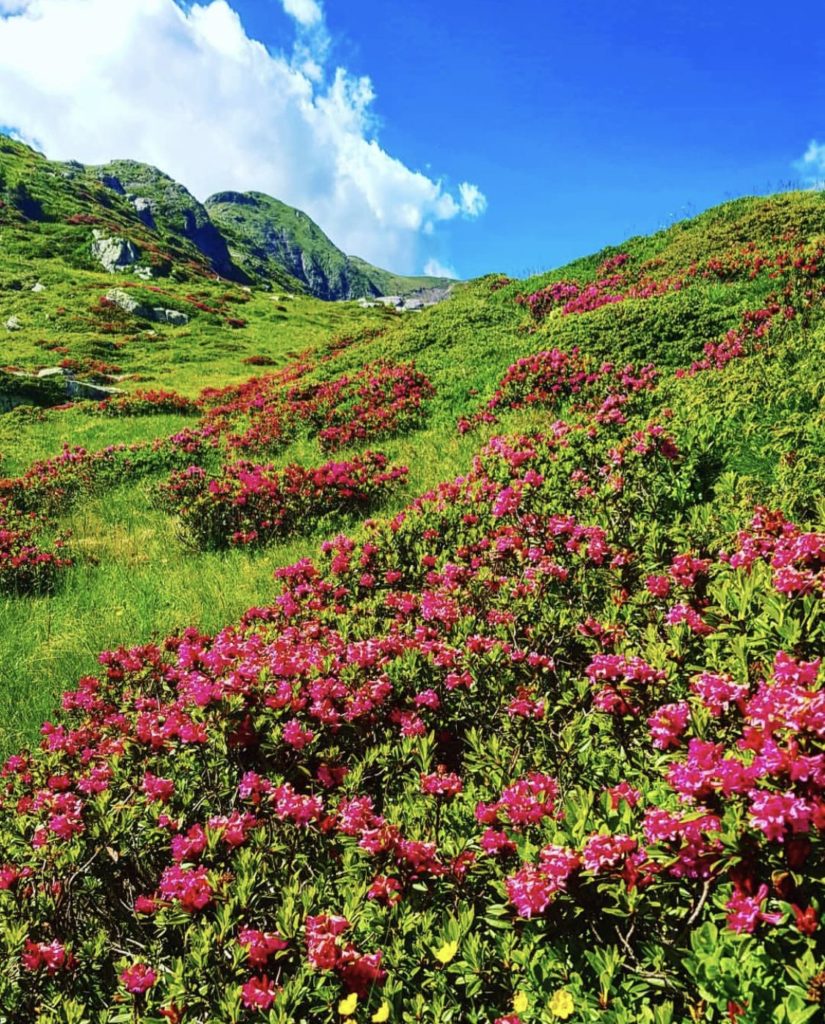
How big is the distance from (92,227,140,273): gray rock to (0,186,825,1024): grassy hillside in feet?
190

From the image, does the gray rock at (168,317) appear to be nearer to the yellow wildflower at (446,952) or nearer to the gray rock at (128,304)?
the gray rock at (128,304)

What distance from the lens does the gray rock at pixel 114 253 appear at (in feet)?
187

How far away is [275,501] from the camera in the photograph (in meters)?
9.40

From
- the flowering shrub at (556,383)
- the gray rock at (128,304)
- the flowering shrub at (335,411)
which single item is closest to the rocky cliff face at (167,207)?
the gray rock at (128,304)

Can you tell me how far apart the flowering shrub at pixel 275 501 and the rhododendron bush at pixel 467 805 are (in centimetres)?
372

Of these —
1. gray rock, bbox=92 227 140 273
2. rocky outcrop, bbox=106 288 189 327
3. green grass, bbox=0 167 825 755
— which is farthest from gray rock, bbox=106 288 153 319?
gray rock, bbox=92 227 140 273

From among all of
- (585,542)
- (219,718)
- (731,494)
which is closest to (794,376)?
(731,494)

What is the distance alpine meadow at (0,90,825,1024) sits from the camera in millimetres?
1897

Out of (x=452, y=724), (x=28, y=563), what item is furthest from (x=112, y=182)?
(x=452, y=724)

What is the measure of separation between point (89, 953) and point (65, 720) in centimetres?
322

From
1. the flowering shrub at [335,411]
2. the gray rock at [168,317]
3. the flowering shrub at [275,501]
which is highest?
the gray rock at [168,317]

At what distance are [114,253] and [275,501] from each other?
6144cm

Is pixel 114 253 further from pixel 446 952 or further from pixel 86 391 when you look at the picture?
pixel 446 952

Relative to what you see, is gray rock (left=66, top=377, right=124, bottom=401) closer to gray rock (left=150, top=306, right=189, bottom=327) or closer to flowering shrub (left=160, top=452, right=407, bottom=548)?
flowering shrub (left=160, top=452, right=407, bottom=548)
